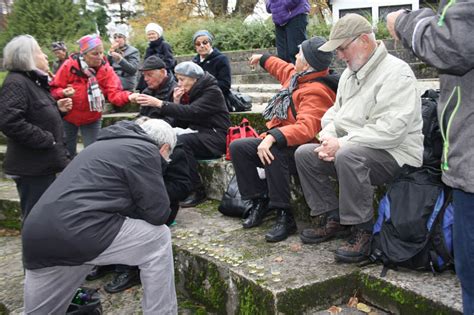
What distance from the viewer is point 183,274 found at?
12.5ft

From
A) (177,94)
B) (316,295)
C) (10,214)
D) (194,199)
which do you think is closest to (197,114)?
(177,94)

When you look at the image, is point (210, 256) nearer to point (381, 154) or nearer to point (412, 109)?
point (381, 154)

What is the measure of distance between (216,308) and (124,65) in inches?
202

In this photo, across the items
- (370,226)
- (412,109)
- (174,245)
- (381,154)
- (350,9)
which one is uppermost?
(350,9)

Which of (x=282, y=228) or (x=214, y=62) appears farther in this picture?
(x=214, y=62)

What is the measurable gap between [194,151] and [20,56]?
191 cm

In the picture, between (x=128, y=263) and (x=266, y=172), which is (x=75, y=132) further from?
(x=128, y=263)

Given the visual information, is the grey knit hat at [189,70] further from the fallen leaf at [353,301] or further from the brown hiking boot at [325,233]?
the fallen leaf at [353,301]

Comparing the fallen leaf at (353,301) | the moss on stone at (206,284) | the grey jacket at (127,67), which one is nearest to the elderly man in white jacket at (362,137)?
the fallen leaf at (353,301)

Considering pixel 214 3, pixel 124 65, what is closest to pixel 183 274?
pixel 124 65

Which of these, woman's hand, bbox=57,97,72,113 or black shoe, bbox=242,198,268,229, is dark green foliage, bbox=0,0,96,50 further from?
black shoe, bbox=242,198,268,229

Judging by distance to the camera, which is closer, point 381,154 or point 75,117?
point 381,154

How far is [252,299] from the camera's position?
308 centimetres

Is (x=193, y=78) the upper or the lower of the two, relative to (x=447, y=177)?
upper
